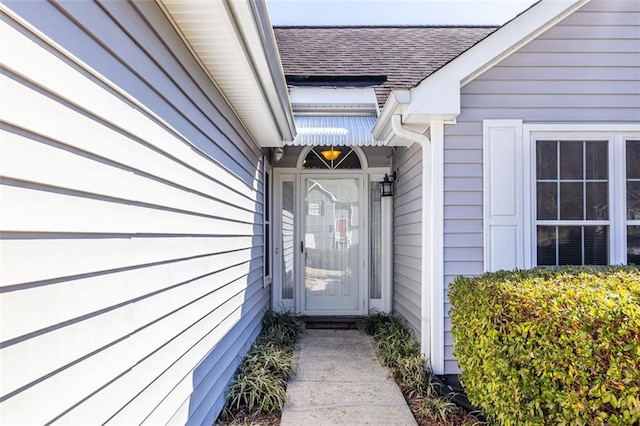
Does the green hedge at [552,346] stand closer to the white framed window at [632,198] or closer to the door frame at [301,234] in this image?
the white framed window at [632,198]

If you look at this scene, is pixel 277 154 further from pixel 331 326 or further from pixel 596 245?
pixel 596 245

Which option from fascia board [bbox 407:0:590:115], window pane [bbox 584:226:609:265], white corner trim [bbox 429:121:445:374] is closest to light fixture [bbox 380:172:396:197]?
white corner trim [bbox 429:121:445:374]

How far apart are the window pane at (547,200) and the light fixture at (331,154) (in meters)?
3.31

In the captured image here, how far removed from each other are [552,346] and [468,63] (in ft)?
8.71

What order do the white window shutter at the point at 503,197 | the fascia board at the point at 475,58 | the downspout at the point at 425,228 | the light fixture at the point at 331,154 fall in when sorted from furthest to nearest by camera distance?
the light fixture at the point at 331,154 → the downspout at the point at 425,228 → the white window shutter at the point at 503,197 → the fascia board at the point at 475,58

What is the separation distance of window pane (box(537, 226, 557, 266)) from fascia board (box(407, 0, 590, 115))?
4.73 ft

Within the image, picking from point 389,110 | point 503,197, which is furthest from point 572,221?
point 389,110

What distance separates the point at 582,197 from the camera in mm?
3895

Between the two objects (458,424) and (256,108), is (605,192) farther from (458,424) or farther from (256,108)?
(256,108)

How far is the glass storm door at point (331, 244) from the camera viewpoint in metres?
6.58

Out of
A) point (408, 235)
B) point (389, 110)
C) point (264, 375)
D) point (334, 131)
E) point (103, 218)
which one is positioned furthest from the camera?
point (334, 131)

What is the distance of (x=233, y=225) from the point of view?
3.79 metres

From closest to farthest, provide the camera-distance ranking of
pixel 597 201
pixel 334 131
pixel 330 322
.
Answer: pixel 597 201 → pixel 334 131 → pixel 330 322

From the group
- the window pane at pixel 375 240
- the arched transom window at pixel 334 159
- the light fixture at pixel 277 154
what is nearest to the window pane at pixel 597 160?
the window pane at pixel 375 240
